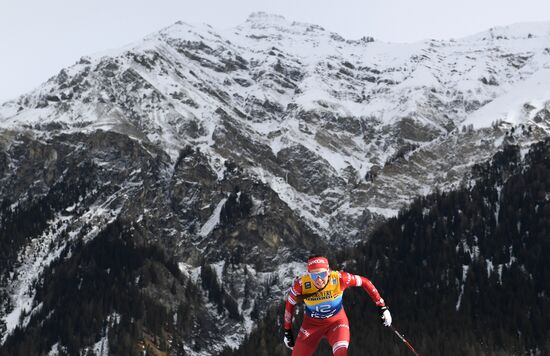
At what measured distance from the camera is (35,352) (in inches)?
6565

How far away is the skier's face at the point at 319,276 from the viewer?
2183 centimetres

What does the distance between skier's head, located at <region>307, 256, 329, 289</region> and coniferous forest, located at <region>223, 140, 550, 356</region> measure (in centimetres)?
11153

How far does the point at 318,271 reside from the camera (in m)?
21.8

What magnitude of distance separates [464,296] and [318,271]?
6032 inches

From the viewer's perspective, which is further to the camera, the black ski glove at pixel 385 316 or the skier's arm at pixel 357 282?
the skier's arm at pixel 357 282

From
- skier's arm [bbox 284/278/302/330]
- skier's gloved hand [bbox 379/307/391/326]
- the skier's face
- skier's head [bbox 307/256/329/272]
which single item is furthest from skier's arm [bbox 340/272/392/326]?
skier's arm [bbox 284/278/302/330]

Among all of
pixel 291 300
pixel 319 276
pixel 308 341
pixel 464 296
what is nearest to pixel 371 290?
pixel 319 276

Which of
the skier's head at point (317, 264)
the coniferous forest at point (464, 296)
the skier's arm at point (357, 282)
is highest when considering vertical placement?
the skier's head at point (317, 264)

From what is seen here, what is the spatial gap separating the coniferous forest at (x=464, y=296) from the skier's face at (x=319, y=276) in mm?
111495

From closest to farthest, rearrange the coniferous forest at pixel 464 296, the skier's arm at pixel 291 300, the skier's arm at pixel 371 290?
the skier's arm at pixel 371 290
the skier's arm at pixel 291 300
the coniferous forest at pixel 464 296

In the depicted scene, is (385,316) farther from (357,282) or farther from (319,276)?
(319,276)

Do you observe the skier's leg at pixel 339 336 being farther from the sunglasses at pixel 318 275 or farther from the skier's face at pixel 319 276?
the sunglasses at pixel 318 275

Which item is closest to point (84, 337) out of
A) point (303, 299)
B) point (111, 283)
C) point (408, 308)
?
point (111, 283)

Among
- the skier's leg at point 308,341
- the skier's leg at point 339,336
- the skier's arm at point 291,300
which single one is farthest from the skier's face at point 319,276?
the skier's leg at point 308,341
